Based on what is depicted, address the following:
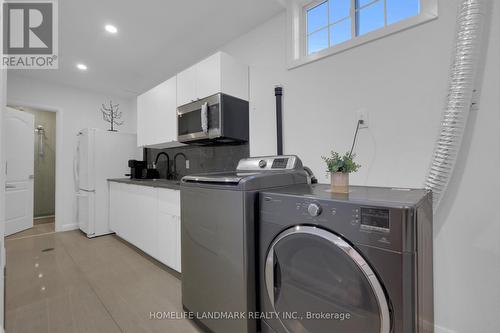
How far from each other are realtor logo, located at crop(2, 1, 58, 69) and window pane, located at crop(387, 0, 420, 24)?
2.79 metres

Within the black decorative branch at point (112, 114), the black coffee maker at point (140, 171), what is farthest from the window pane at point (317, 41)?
the black decorative branch at point (112, 114)

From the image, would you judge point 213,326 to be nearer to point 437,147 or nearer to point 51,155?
point 437,147

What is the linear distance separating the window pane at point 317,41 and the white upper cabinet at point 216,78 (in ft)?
2.33

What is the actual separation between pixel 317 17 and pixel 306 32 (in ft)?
0.53

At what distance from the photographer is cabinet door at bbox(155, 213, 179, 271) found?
2.18 m

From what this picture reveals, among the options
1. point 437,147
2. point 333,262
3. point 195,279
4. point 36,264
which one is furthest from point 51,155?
point 437,147

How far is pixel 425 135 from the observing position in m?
1.38

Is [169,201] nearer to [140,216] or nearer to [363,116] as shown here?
[140,216]

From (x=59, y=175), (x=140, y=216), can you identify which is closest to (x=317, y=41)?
(x=140, y=216)

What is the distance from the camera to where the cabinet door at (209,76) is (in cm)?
217

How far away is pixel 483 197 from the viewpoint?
121cm

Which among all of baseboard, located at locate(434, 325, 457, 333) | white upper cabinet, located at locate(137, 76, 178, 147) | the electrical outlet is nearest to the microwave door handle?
white upper cabinet, located at locate(137, 76, 178, 147)

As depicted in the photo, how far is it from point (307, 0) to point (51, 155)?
6.09 metres

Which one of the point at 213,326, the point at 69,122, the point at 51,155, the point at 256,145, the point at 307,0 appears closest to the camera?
the point at 213,326
